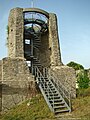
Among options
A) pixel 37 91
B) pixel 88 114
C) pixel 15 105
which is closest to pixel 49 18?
pixel 37 91

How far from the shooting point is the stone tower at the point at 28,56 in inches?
→ 519

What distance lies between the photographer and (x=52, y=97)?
12633 millimetres

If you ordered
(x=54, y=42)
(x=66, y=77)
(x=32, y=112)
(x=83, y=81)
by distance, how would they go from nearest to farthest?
(x=32, y=112) → (x=66, y=77) → (x=54, y=42) → (x=83, y=81)

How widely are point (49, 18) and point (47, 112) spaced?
856cm

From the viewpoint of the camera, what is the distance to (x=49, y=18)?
17.0 meters

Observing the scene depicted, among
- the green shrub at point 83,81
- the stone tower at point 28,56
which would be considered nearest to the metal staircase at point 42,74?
the stone tower at point 28,56

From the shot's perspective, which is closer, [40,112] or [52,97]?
[40,112]

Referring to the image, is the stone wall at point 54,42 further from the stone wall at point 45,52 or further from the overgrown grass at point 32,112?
the overgrown grass at point 32,112

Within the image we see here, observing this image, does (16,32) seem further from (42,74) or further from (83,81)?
(83,81)

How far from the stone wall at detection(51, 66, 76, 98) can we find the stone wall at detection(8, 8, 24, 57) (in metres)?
2.92

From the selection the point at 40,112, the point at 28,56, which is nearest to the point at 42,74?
the point at 28,56

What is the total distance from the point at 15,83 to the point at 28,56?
3.88 meters

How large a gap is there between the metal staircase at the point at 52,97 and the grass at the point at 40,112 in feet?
1.20

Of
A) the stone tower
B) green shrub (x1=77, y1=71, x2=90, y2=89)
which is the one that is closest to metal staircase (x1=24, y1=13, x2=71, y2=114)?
the stone tower
